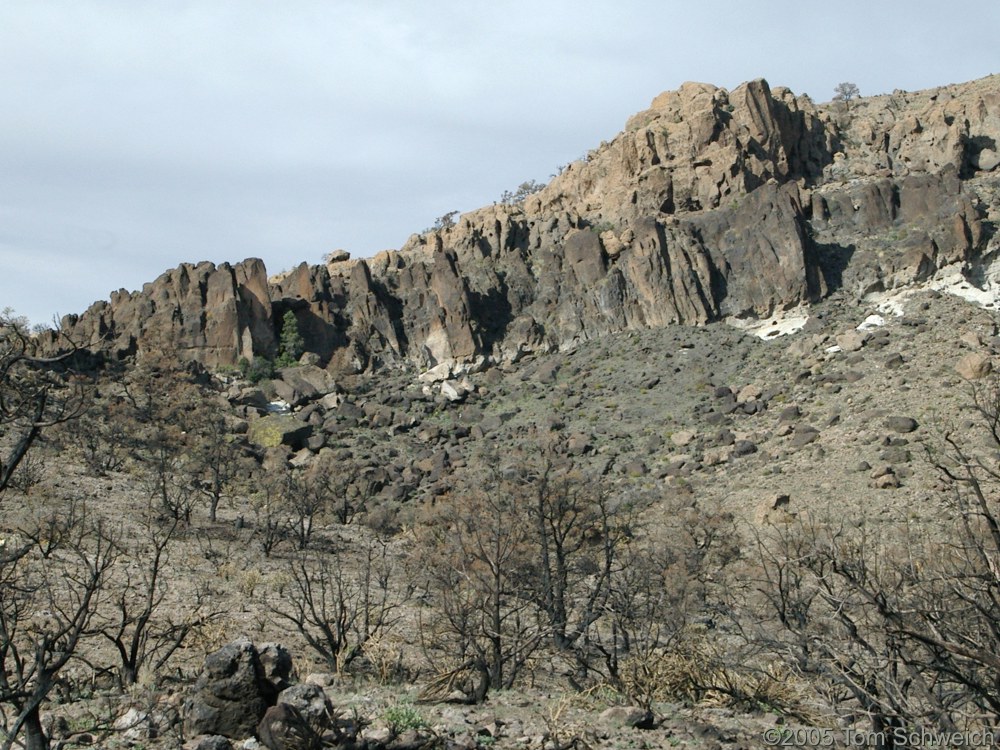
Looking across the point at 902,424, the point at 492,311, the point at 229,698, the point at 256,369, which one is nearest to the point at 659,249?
the point at 492,311

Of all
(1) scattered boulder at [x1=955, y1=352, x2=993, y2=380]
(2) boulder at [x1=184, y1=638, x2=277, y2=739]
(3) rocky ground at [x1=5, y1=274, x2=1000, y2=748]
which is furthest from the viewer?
(1) scattered boulder at [x1=955, y1=352, x2=993, y2=380]

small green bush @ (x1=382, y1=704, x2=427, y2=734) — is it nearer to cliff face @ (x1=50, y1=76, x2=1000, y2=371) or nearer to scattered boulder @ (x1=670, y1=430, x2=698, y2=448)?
scattered boulder @ (x1=670, y1=430, x2=698, y2=448)

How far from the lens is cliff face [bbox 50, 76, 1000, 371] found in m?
56.2

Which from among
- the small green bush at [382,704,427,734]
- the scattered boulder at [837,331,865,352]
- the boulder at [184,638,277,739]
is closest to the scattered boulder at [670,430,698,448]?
the scattered boulder at [837,331,865,352]

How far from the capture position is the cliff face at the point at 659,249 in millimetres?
56188

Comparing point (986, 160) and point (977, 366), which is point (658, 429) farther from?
point (986, 160)

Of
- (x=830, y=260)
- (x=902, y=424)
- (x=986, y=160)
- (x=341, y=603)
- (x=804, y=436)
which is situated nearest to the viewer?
(x=341, y=603)

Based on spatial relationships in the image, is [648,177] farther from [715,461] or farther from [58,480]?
[58,480]

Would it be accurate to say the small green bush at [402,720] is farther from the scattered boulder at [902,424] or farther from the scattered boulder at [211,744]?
the scattered boulder at [902,424]

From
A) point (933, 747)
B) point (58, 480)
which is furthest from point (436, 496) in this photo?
point (933, 747)

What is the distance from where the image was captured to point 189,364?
179ft

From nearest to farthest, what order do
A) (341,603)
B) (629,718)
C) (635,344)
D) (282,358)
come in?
(629,718) → (341,603) → (635,344) → (282,358)

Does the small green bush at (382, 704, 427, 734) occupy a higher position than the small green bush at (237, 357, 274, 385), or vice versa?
the small green bush at (237, 357, 274, 385)

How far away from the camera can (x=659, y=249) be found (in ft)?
194
